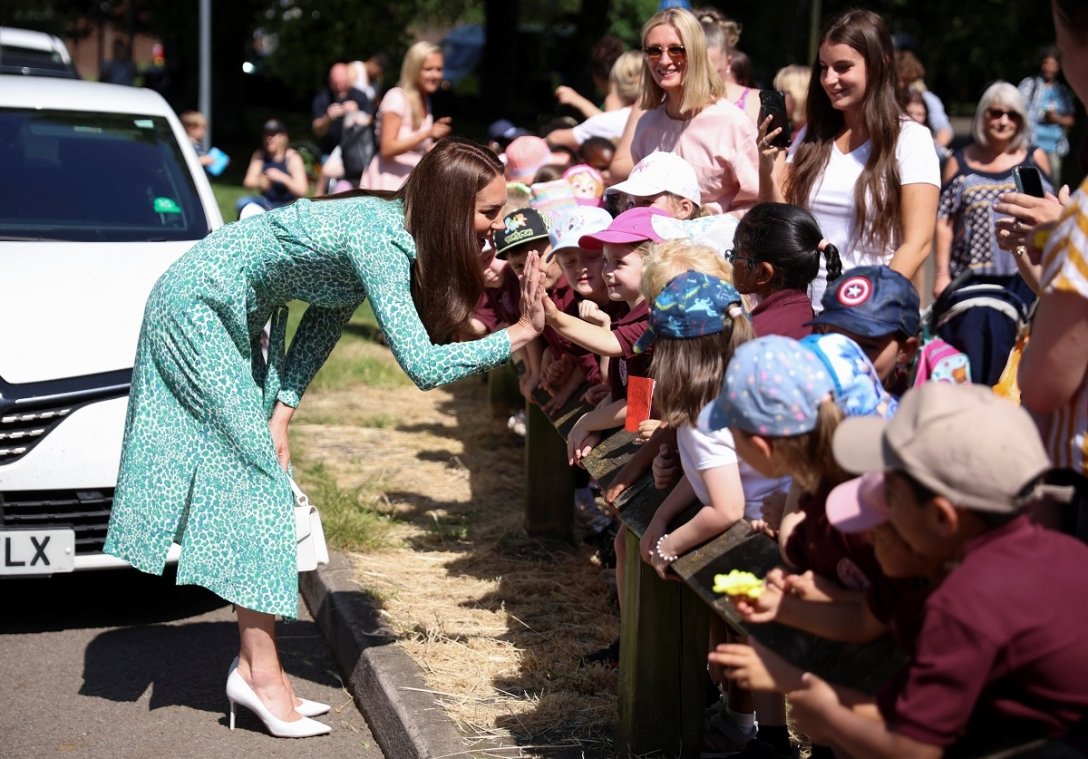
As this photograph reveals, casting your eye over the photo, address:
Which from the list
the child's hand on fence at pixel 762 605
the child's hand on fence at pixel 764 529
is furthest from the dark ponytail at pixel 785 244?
the child's hand on fence at pixel 762 605

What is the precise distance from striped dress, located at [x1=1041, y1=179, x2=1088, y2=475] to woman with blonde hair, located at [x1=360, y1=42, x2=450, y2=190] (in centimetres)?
786

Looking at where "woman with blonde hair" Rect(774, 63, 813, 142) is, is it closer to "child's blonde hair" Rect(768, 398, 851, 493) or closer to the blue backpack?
the blue backpack

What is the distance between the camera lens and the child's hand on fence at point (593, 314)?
16.1ft

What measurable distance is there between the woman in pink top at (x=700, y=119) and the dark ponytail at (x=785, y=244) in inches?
65.9

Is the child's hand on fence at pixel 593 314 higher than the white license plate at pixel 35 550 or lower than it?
higher

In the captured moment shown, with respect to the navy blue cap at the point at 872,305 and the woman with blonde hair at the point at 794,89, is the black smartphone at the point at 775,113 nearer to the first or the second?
the navy blue cap at the point at 872,305

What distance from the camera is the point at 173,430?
4629 mm

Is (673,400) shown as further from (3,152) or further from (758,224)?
(3,152)

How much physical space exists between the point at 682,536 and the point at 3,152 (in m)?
5.22

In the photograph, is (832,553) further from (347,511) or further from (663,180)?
(347,511)

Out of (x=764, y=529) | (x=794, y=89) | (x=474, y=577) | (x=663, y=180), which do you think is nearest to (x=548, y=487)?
(x=474, y=577)

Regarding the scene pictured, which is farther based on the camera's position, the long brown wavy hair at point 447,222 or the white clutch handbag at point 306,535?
the white clutch handbag at point 306,535

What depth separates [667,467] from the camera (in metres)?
4.09

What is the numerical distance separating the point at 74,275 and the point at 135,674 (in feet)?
6.30
